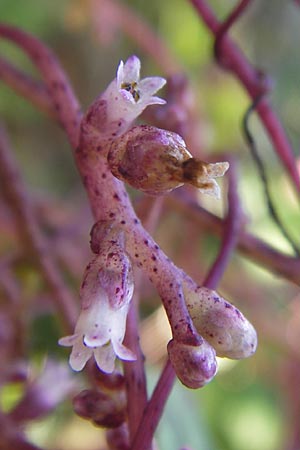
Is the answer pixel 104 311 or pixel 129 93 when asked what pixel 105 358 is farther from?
pixel 129 93

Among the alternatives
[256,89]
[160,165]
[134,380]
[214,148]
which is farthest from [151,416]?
[214,148]

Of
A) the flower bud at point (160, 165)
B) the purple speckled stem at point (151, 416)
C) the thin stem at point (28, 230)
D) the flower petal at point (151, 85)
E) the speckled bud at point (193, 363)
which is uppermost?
the flower petal at point (151, 85)

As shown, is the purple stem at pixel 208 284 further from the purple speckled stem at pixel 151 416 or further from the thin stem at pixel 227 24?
the thin stem at pixel 227 24

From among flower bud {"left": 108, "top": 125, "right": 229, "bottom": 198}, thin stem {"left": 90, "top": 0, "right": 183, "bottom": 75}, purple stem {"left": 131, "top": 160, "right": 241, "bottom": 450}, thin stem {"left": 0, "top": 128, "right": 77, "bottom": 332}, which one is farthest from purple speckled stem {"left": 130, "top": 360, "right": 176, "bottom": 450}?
thin stem {"left": 90, "top": 0, "right": 183, "bottom": 75}

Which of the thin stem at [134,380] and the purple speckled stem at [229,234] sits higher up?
the purple speckled stem at [229,234]

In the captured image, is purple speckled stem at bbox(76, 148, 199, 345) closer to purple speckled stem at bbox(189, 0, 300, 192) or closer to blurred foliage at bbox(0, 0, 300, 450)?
purple speckled stem at bbox(189, 0, 300, 192)

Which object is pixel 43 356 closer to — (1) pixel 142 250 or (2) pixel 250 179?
(2) pixel 250 179

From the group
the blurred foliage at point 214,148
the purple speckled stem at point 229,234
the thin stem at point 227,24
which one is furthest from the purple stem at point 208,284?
the blurred foliage at point 214,148
